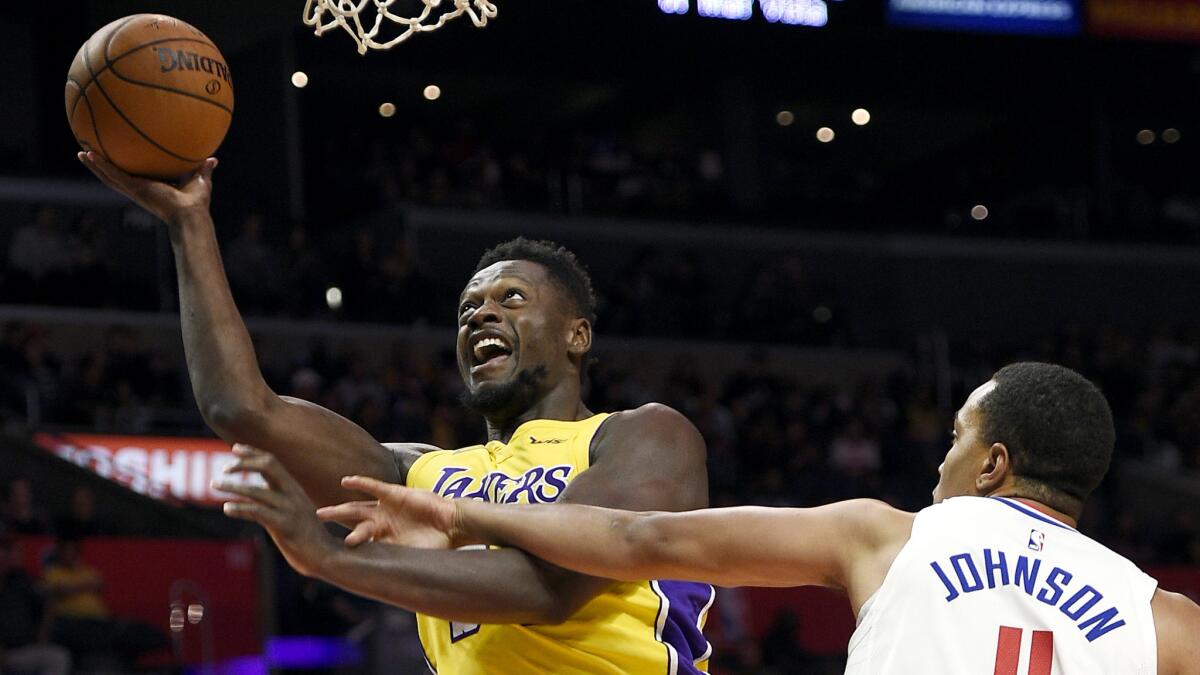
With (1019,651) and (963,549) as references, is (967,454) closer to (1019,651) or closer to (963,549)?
(963,549)

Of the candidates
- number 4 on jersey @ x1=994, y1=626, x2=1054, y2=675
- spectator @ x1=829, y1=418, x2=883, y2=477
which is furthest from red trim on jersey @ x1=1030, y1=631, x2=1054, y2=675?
spectator @ x1=829, y1=418, x2=883, y2=477

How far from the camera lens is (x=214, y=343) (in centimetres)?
359

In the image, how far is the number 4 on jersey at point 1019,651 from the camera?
9.46 feet

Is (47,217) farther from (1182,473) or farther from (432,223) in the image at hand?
(1182,473)

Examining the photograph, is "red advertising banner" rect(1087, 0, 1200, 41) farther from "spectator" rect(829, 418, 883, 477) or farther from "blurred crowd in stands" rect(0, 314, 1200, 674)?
"spectator" rect(829, 418, 883, 477)

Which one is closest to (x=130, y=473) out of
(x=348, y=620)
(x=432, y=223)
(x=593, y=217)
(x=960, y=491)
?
(x=348, y=620)

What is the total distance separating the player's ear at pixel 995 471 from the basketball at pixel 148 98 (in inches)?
71.9

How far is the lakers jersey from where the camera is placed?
3627 mm

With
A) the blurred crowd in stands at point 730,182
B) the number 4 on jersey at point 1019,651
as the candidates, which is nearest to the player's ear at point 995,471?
the number 4 on jersey at point 1019,651

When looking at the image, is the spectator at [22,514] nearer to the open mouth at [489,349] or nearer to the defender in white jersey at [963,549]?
the open mouth at [489,349]

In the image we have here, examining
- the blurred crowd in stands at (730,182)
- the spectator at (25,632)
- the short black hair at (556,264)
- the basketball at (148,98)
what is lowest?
the spectator at (25,632)

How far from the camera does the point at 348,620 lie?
34.3ft

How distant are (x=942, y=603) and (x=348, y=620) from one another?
26.1ft

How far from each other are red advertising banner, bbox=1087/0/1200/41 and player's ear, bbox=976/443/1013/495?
1256cm
